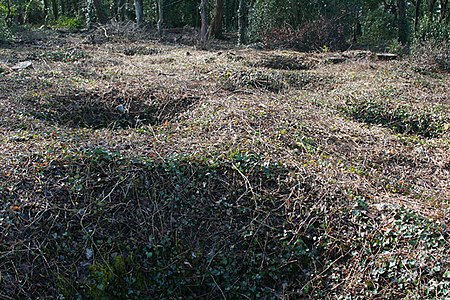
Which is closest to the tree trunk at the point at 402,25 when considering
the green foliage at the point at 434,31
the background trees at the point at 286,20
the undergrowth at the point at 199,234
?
the background trees at the point at 286,20

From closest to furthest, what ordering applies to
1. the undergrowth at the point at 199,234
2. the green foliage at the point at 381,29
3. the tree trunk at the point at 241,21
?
1. the undergrowth at the point at 199,234
2. the tree trunk at the point at 241,21
3. the green foliage at the point at 381,29

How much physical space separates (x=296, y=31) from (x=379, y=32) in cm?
527

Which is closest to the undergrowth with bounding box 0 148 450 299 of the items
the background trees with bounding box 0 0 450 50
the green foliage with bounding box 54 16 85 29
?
the background trees with bounding box 0 0 450 50

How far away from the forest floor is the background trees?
620cm

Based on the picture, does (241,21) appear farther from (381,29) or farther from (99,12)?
(381,29)

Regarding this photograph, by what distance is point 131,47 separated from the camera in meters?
10.5

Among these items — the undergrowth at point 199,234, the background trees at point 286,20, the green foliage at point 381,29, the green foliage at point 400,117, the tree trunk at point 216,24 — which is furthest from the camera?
the green foliage at point 381,29

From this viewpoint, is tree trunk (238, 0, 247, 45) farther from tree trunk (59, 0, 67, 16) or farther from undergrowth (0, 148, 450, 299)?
tree trunk (59, 0, 67, 16)

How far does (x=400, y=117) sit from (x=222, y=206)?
126 inches

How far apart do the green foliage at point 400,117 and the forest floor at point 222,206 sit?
9cm

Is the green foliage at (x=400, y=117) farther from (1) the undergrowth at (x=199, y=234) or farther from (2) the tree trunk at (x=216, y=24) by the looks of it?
(2) the tree trunk at (x=216, y=24)

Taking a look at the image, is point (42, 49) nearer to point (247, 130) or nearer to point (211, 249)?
point (247, 130)

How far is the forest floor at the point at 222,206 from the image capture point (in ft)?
10.5

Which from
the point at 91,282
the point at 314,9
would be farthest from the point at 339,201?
Answer: the point at 314,9
